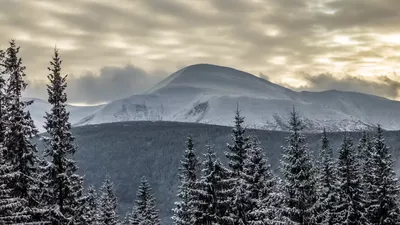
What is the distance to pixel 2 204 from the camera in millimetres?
22172

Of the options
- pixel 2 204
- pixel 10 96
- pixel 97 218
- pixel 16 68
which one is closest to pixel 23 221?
pixel 2 204

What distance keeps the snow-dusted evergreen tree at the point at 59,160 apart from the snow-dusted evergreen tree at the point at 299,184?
1364 centimetres

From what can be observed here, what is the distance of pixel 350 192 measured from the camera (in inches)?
1661

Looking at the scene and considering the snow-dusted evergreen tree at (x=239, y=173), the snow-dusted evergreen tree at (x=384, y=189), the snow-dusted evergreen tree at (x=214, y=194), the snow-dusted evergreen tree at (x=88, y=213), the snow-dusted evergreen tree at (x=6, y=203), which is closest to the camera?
the snow-dusted evergreen tree at (x=6, y=203)

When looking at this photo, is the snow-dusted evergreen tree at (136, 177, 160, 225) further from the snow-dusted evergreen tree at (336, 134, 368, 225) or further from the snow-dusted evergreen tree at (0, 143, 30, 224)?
the snow-dusted evergreen tree at (0, 143, 30, 224)

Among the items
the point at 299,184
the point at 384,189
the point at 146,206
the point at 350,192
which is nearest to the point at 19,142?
the point at 299,184

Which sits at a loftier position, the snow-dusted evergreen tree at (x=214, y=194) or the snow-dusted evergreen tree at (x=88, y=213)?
the snow-dusted evergreen tree at (x=214, y=194)

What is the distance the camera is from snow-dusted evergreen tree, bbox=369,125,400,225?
141ft

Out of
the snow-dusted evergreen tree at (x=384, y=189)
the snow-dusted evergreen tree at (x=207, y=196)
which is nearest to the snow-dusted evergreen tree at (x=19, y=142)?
the snow-dusted evergreen tree at (x=207, y=196)

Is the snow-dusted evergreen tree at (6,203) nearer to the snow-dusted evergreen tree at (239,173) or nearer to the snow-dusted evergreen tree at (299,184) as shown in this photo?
the snow-dusted evergreen tree at (239,173)

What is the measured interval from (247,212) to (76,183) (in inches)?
440

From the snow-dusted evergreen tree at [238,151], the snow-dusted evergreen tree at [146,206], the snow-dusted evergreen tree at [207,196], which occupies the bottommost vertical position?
the snow-dusted evergreen tree at [146,206]

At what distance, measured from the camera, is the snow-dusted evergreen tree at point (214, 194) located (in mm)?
31500

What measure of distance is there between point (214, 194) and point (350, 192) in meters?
16.1
